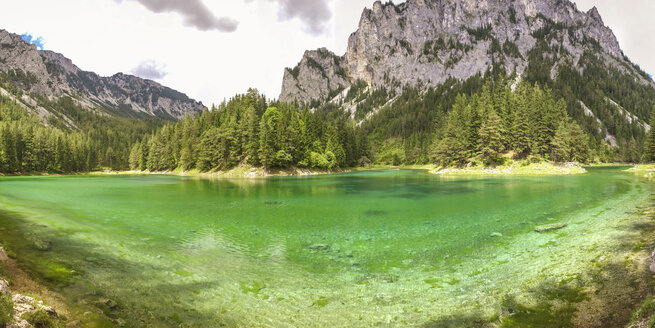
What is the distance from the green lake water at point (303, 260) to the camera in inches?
307

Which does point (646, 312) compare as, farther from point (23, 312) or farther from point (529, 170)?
point (529, 170)

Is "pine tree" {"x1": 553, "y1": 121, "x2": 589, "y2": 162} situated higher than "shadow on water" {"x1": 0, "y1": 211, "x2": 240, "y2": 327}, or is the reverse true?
"pine tree" {"x1": 553, "y1": 121, "x2": 589, "y2": 162}

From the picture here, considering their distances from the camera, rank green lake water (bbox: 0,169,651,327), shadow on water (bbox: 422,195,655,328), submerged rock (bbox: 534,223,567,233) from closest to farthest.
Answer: shadow on water (bbox: 422,195,655,328) < green lake water (bbox: 0,169,651,327) < submerged rock (bbox: 534,223,567,233)

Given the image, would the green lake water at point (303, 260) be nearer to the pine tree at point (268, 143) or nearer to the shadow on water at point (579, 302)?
the shadow on water at point (579, 302)

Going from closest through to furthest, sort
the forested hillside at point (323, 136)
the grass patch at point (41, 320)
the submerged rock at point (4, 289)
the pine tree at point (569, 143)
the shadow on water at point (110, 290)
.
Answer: the grass patch at point (41, 320) → the submerged rock at point (4, 289) → the shadow on water at point (110, 290) → the pine tree at point (569, 143) → the forested hillside at point (323, 136)

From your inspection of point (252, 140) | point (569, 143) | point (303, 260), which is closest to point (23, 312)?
point (303, 260)

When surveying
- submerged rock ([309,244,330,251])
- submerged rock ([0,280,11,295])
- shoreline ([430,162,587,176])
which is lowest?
submerged rock ([309,244,330,251])

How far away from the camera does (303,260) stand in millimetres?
12273

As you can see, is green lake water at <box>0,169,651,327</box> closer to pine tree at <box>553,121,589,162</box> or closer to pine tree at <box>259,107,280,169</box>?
pine tree at <box>259,107,280,169</box>

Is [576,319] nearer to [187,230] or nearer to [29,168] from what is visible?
[187,230]

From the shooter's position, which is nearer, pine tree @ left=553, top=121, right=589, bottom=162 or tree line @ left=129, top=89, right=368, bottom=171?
pine tree @ left=553, top=121, right=589, bottom=162

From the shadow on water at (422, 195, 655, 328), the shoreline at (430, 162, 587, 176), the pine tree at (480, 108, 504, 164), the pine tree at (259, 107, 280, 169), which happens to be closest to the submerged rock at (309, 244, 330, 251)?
the shadow on water at (422, 195, 655, 328)

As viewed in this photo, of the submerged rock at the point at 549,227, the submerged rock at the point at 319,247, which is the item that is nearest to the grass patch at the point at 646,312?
the submerged rock at the point at 319,247

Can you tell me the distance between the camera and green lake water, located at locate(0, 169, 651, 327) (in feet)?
25.6
